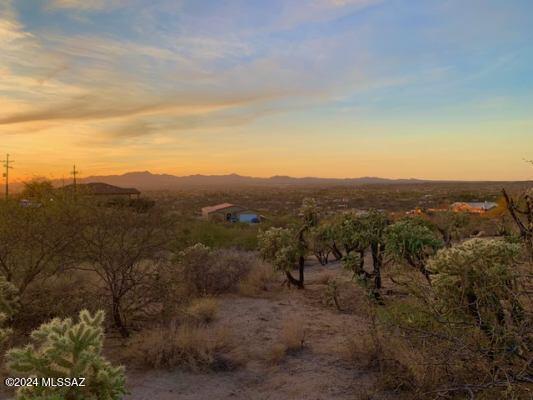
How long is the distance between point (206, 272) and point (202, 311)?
9.53 ft

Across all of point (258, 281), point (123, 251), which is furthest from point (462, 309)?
point (258, 281)

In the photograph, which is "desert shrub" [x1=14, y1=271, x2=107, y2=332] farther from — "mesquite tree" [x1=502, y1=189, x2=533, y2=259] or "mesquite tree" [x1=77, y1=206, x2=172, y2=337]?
"mesquite tree" [x1=502, y1=189, x2=533, y2=259]

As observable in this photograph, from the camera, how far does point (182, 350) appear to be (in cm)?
771

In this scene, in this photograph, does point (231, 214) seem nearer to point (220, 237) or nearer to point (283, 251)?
point (220, 237)

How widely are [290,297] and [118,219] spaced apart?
5632mm

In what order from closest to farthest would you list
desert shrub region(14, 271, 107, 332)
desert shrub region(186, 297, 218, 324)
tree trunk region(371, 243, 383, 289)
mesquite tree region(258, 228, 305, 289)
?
1. desert shrub region(14, 271, 107, 332)
2. desert shrub region(186, 297, 218, 324)
3. tree trunk region(371, 243, 383, 289)
4. mesquite tree region(258, 228, 305, 289)

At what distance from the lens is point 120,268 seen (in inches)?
359

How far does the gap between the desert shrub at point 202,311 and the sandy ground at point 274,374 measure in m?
0.23

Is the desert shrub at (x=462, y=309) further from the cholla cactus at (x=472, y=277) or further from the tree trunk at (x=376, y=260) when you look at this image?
the tree trunk at (x=376, y=260)

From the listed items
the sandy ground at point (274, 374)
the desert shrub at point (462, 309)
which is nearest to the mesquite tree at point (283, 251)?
the sandy ground at point (274, 374)

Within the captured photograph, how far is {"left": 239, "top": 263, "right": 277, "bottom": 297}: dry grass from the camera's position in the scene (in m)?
13.2

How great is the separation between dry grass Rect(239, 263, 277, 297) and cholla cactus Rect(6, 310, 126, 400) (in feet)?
33.0

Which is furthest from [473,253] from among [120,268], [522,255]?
[120,268]

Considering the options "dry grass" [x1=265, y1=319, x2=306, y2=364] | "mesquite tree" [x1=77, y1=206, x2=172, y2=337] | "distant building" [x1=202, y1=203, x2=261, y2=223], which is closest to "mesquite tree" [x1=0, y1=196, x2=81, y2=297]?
"mesquite tree" [x1=77, y1=206, x2=172, y2=337]
